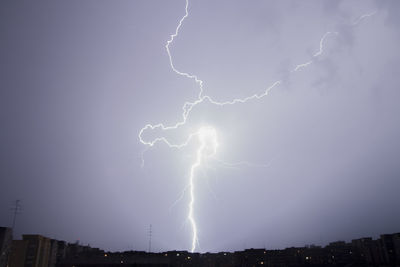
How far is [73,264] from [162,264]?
1731cm

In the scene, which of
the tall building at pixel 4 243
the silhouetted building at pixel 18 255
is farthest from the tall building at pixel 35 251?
the tall building at pixel 4 243

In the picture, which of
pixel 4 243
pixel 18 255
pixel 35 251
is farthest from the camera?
pixel 35 251

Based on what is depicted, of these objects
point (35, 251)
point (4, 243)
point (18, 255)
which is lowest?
point (18, 255)

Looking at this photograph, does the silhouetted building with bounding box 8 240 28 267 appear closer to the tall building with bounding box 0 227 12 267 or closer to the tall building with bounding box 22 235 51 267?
the tall building with bounding box 22 235 51 267

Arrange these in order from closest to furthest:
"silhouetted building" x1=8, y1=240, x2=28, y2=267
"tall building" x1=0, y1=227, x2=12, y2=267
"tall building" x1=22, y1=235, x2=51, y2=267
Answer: "tall building" x1=0, y1=227, x2=12, y2=267 → "silhouetted building" x1=8, y1=240, x2=28, y2=267 → "tall building" x1=22, y1=235, x2=51, y2=267

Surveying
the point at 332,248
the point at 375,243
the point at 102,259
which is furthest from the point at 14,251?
the point at 375,243

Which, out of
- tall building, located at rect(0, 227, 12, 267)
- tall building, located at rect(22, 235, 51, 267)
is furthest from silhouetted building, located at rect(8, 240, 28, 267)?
tall building, located at rect(0, 227, 12, 267)

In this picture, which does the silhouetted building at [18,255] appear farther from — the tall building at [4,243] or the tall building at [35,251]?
the tall building at [4,243]

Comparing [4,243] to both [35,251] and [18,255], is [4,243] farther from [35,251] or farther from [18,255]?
[18,255]

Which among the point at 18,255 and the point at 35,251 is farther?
the point at 35,251

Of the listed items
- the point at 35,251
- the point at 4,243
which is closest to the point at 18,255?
the point at 35,251

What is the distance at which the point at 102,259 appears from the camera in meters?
64.6

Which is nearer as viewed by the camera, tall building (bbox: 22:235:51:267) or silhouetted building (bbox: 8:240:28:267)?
silhouetted building (bbox: 8:240:28:267)

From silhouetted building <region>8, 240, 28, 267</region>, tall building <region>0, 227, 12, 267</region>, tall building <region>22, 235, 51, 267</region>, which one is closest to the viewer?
tall building <region>0, 227, 12, 267</region>
